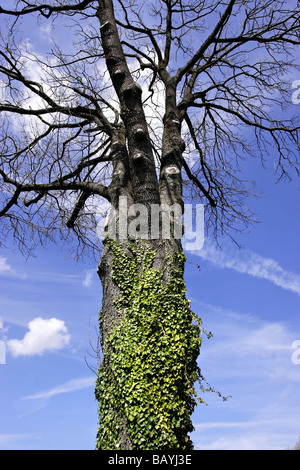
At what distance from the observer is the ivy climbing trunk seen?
153 inches

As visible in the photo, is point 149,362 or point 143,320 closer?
point 149,362

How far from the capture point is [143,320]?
429 centimetres

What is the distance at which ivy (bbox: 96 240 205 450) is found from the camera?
3.84 meters

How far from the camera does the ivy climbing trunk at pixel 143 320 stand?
12.7 feet

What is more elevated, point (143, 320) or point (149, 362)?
point (143, 320)

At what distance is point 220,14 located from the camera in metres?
6.76

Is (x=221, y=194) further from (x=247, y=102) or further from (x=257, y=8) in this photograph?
(x=257, y=8)

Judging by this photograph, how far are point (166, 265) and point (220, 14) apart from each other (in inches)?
184

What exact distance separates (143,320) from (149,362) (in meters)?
0.45

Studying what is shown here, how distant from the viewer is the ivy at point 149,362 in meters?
3.84
